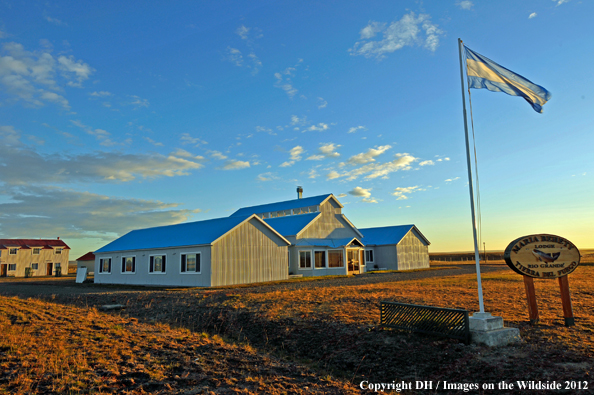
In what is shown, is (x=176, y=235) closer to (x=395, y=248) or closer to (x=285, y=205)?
(x=285, y=205)

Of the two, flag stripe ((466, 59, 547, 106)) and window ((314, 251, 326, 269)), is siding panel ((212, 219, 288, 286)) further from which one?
flag stripe ((466, 59, 547, 106))

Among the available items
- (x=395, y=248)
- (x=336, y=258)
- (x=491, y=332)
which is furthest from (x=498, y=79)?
(x=395, y=248)

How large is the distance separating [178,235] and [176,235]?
1.19 feet

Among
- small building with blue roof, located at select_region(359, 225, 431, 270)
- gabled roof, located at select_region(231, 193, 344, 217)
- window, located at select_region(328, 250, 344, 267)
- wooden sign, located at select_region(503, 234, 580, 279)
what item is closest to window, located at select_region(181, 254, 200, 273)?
window, located at select_region(328, 250, 344, 267)

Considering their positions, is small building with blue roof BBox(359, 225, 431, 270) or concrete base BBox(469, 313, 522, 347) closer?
concrete base BBox(469, 313, 522, 347)

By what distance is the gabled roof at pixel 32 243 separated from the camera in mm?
58294

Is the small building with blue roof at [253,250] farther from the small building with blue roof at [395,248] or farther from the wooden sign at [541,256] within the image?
the wooden sign at [541,256]

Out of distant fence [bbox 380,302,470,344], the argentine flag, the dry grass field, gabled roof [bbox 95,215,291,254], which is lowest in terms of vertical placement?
the dry grass field

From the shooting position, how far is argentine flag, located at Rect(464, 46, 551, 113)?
11523 millimetres

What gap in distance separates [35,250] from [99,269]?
106ft

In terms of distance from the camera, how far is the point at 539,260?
1206 centimetres

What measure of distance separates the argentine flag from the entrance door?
29.7m

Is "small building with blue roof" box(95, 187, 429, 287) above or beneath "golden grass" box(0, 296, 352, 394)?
above

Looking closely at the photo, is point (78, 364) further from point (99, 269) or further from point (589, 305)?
point (99, 269)
